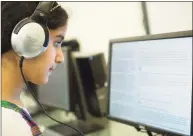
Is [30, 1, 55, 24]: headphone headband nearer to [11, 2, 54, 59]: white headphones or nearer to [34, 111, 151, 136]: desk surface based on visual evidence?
[11, 2, 54, 59]: white headphones

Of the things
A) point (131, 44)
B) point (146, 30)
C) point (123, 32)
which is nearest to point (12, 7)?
point (131, 44)

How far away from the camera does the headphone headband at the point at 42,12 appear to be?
0.79 m

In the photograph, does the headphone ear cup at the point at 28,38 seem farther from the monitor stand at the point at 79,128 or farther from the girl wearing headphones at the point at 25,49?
the monitor stand at the point at 79,128

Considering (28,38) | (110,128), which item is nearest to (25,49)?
(28,38)

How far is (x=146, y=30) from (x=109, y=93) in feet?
2.25

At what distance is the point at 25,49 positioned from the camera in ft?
2.43

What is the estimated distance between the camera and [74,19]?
2463mm

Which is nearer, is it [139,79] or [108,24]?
[139,79]

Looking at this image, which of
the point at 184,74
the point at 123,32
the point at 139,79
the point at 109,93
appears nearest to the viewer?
the point at 184,74

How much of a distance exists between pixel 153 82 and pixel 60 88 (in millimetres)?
702

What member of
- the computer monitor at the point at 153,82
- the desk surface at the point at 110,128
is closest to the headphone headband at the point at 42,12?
the computer monitor at the point at 153,82

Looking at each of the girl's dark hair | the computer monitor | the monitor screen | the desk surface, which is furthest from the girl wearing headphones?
the monitor screen

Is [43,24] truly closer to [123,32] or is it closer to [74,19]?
[123,32]

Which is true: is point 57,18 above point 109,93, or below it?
above
